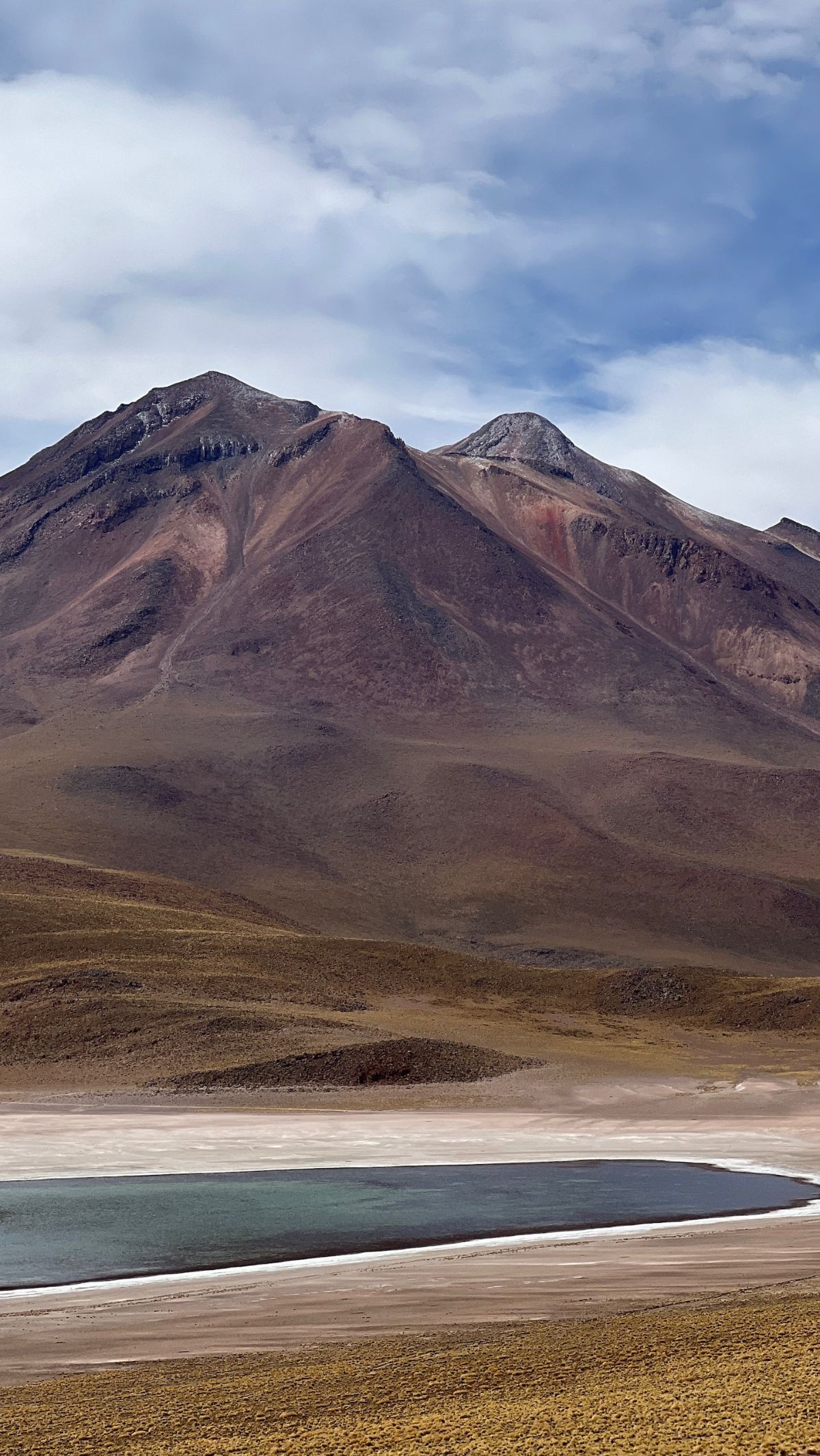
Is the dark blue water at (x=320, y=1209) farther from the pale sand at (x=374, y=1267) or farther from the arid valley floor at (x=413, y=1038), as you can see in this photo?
the pale sand at (x=374, y=1267)

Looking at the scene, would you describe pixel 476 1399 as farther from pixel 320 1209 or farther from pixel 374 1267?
pixel 320 1209

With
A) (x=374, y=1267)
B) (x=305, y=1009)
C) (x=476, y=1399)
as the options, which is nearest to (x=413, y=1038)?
(x=305, y=1009)

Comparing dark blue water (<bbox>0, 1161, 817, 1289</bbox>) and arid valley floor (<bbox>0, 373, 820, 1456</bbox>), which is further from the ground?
arid valley floor (<bbox>0, 373, 820, 1456</bbox>)

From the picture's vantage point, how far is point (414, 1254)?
2269 centimetres

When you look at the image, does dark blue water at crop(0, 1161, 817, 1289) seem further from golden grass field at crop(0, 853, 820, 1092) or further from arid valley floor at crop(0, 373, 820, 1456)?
golden grass field at crop(0, 853, 820, 1092)

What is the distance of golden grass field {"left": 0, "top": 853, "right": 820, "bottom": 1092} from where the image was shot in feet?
177

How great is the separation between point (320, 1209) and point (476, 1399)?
17015 mm

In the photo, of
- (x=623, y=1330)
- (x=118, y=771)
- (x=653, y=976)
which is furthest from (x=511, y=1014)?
(x=118, y=771)

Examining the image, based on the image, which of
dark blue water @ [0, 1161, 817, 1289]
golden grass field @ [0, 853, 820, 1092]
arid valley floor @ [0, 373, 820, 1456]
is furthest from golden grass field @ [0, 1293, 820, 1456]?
golden grass field @ [0, 853, 820, 1092]

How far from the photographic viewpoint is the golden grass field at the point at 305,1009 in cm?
5400

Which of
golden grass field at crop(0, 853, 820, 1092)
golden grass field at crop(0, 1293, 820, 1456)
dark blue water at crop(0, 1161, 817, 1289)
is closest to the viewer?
golden grass field at crop(0, 1293, 820, 1456)

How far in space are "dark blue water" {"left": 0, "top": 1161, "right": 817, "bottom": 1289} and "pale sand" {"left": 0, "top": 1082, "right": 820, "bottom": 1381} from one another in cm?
168

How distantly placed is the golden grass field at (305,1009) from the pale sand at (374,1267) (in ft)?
36.5

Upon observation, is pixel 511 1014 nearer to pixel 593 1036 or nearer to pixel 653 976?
pixel 593 1036
